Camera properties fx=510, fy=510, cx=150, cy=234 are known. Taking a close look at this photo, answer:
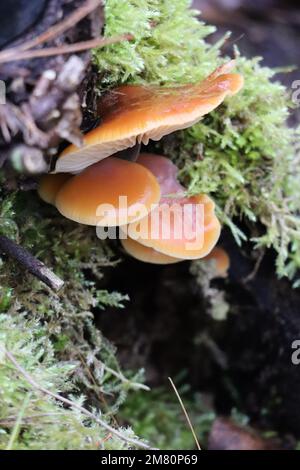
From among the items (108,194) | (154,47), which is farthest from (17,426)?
(154,47)

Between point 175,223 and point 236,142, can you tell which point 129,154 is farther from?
point 236,142

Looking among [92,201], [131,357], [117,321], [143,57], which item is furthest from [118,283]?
[143,57]

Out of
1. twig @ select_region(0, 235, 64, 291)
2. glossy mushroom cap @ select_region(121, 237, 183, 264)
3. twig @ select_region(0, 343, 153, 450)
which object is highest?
twig @ select_region(0, 235, 64, 291)

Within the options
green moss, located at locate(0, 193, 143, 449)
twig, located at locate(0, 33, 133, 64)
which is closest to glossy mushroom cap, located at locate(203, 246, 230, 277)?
green moss, located at locate(0, 193, 143, 449)

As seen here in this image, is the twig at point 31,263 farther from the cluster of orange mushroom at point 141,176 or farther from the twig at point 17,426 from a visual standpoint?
the twig at point 17,426

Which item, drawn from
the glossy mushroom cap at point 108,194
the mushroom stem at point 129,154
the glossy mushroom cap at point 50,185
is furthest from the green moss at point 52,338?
the mushroom stem at point 129,154

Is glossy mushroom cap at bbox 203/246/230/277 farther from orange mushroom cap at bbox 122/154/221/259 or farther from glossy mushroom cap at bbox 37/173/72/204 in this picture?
glossy mushroom cap at bbox 37/173/72/204

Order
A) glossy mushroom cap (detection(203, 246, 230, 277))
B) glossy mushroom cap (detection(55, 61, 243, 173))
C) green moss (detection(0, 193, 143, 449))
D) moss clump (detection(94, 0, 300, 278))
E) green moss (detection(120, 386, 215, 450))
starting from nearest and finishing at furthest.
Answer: green moss (detection(0, 193, 143, 449)) → glossy mushroom cap (detection(55, 61, 243, 173)) → moss clump (detection(94, 0, 300, 278)) → glossy mushroom cap (detection(203, 246, 230, 277)) → green moss (detection(120, 386, 215, 450))
